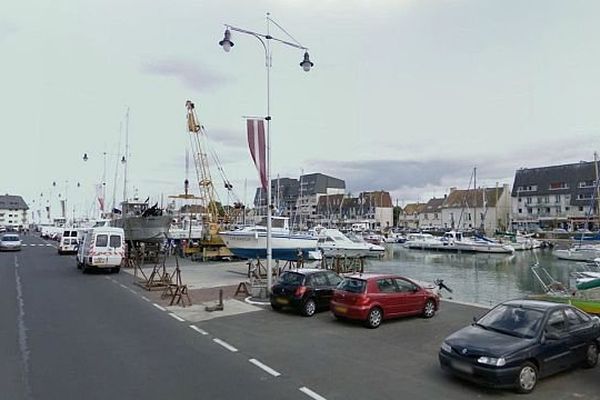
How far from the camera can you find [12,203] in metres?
180

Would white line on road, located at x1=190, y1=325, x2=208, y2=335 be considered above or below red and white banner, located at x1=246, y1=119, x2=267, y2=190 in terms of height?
below

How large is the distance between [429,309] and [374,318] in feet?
8.35

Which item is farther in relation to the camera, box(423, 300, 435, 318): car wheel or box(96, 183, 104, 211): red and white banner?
box(96, 183, 104, 211): red and white banner

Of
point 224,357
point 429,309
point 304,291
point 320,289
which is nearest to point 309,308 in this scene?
point 304,291

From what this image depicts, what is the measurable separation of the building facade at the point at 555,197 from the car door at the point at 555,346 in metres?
94.7

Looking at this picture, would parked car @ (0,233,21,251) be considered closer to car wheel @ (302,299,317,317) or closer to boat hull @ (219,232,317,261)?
boat hull @ (219,232,317,261)

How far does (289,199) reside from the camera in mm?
174625

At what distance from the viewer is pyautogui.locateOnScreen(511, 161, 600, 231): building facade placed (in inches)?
3863

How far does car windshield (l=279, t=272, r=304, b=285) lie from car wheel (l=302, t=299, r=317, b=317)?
70 cm

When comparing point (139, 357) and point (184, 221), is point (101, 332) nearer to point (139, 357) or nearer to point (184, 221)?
point (139, 357)

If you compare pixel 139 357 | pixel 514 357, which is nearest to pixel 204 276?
pixel 139 357

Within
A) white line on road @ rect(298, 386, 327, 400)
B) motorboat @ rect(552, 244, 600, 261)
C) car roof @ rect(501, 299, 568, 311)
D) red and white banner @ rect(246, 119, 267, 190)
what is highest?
red and white banner @ rect(246, 119, 267, 190)

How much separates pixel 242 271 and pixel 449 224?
104339 millimetres

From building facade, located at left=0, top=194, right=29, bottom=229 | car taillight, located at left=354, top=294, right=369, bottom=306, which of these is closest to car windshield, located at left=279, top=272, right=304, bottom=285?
car taillight, located at left=354, top=294, right=369, bottom=306
